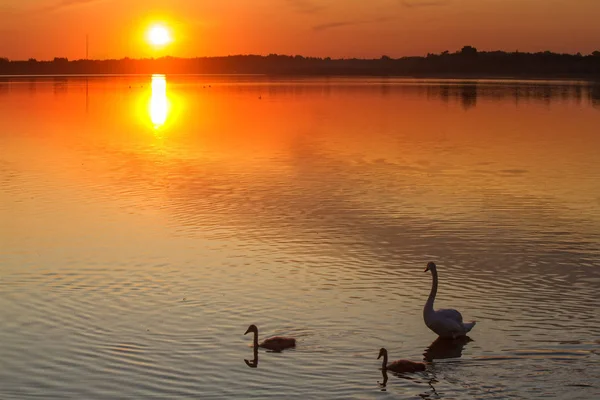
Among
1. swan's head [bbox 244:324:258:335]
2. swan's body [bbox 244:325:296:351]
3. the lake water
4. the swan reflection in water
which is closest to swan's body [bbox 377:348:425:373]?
the lake water

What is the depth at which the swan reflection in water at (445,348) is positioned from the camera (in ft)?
45.9

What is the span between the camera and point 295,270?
1844cm

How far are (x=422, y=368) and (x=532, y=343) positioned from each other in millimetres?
2011

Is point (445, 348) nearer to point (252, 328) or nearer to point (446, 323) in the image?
point (446, 323)

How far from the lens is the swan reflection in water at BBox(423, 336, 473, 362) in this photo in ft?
45.9

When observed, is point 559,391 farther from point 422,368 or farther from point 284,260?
point 284,260

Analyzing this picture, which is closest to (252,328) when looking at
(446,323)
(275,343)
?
(275,343)

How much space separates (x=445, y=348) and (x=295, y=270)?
4795mm

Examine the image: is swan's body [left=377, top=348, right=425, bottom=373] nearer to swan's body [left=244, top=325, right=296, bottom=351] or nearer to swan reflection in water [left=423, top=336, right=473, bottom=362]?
swan reflection in water [left=423, top=336, right=473, bottom=362]

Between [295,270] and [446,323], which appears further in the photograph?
[295,270]

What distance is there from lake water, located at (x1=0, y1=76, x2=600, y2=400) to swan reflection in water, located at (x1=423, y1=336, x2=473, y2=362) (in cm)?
6

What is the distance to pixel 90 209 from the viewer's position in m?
24.9

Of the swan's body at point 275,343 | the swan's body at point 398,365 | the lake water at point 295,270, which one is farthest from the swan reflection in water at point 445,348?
the swan's body at point 275,343

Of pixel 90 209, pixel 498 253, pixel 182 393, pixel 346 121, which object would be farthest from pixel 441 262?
pixel 346 121
